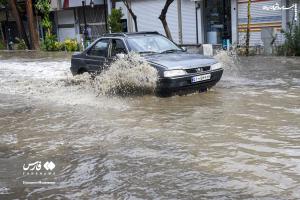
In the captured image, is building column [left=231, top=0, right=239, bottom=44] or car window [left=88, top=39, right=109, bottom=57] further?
building column [left=231, top=0, right=239, bottom=44]

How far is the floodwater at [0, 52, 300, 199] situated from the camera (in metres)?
5.39

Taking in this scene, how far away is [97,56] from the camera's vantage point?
1245cm

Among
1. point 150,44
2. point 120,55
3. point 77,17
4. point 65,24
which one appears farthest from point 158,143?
point 65,24

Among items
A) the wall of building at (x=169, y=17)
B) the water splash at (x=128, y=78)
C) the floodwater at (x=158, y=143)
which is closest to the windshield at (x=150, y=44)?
the water splash at (x=128, y=78)

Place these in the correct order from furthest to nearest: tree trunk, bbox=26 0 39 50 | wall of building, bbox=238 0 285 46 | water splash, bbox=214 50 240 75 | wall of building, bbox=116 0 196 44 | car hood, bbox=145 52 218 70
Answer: tree trunk, bbox=26 0 39 50
wall of building, bbox=116 0 196 44
wall of building, bbox=238 0 285 46
water splash, bbox=214 50 240 75
car hood, bbox=145 52 218 70

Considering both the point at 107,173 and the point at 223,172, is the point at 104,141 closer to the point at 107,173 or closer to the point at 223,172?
the point at 107,173

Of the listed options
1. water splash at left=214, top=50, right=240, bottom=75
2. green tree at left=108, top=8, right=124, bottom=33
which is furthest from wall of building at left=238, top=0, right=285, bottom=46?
green tree at left=108, top=8, right=124, bottom=33

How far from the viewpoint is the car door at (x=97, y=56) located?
Answer: 12161mm

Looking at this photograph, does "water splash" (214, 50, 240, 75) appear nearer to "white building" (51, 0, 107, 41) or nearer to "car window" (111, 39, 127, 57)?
"car window" (111, 39, 127, 57)

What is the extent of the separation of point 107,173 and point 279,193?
213 centimetres

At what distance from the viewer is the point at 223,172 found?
18.9 ft

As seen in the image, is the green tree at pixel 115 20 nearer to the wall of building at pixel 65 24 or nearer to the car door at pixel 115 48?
the wall of building at pixel 65 24

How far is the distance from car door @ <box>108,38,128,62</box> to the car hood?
92 cm

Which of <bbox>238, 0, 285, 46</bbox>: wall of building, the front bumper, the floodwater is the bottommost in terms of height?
the floodwater
